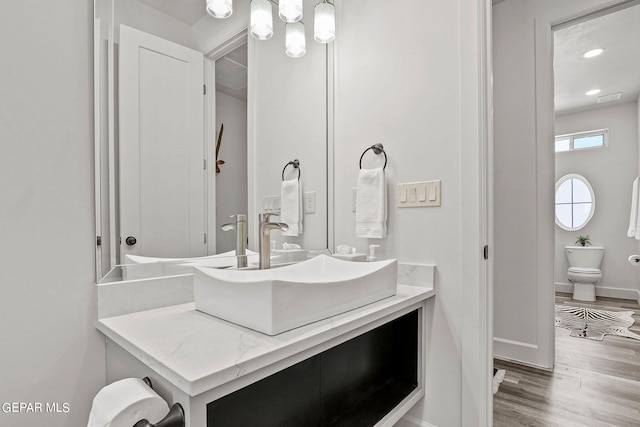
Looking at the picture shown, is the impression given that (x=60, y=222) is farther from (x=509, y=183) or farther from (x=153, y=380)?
(x=509, y=183)

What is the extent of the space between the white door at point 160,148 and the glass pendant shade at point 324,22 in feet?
2.52

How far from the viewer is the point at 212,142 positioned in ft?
4.23

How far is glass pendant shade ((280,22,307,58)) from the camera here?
171 centimetres

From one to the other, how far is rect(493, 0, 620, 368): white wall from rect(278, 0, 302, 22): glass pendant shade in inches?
69.4

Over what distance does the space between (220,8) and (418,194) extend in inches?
45.4

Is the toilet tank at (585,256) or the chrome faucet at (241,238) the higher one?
the chrome faucet at (241,238)

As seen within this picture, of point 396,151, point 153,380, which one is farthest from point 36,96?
point 396,151

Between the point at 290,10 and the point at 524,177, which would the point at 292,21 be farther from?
the point at 524,177

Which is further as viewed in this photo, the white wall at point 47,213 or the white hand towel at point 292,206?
the white hand towel at point 292,206

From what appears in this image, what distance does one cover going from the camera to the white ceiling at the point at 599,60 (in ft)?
9.30

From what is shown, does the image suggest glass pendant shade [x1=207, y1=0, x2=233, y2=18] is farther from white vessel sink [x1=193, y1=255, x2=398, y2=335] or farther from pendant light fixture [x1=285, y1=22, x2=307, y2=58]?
white vessel sink [x1=193, y1=255, x2=398, y2=335]

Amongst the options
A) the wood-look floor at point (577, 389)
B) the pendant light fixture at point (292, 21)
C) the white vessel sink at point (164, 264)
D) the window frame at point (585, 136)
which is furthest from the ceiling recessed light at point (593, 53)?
the white vessel sink at point (164, 264)

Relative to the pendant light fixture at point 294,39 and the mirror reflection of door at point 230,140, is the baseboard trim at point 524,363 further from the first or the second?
the pendant light fixture at point 294,39

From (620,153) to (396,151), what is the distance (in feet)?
15.4
